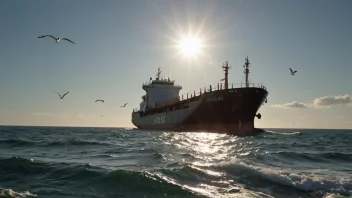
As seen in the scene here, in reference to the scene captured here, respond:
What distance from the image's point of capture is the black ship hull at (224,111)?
4212cm

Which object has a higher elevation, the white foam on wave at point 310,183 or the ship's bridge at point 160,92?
the ship's bridge at point 160,92

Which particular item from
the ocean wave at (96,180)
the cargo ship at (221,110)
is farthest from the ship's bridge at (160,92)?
the ocean wave at (96,180)

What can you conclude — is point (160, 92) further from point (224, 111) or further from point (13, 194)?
point (13, 194)

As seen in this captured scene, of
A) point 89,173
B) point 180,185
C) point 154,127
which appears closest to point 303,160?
point 180,185

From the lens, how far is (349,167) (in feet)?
51.0

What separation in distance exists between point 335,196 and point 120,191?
637 cm

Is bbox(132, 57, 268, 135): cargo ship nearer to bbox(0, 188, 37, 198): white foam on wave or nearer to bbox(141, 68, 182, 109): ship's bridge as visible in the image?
bbox(141, 68, 182, 109): ship's bridge

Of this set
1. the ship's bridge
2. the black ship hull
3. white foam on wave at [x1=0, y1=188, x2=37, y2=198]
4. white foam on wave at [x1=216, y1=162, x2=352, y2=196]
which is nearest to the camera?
white foam on wave at [x1=0, y1=188, x2=37, y2=198]

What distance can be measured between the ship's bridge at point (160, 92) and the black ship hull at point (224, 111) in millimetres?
20802

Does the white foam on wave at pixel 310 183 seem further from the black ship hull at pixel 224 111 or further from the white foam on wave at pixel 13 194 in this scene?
the black ship hull at pixel 224 111

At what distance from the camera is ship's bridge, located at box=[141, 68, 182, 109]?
234ft

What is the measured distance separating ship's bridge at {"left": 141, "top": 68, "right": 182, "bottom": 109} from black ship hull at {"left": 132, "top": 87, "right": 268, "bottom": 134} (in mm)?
20802

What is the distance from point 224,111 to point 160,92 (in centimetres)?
3071

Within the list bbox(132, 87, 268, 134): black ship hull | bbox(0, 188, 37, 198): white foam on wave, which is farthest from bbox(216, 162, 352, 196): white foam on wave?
bbox(132, 87, 268, 134): black ship hull
